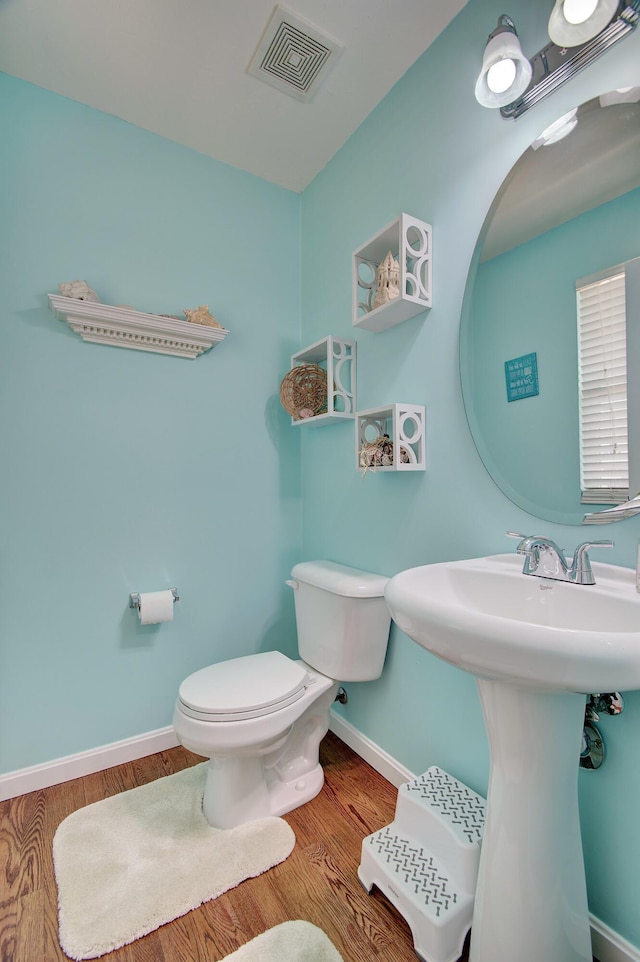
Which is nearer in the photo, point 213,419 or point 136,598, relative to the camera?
point 136,598

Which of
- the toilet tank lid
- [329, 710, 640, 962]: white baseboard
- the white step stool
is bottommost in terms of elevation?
[329, 710, 640, 962]: white baseboard

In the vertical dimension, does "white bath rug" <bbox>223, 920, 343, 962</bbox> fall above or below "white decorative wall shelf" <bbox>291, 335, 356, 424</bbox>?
below

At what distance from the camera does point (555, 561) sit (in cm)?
95

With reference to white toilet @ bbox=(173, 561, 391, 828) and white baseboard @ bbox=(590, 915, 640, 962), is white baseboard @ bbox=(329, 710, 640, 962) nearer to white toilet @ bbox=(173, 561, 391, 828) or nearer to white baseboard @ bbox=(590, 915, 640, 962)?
white baseboard @ bbox=(590, 915, 640, 962)

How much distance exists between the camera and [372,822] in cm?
138

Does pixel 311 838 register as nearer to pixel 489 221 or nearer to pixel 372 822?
pixel 372 822

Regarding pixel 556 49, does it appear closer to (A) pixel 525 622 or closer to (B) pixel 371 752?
(A) pixel 525 622

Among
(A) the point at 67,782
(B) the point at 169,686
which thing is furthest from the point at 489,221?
(A) the point at 67,782

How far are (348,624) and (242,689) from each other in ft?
1.32

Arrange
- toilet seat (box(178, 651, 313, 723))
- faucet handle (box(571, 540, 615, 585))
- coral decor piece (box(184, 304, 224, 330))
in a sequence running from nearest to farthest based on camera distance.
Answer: faucet handle (box(571, 540, 615, 585)) → toilet seat (box(178, 651, 313, 723)) → coral decor piece (box(184, 304, 224, 330))

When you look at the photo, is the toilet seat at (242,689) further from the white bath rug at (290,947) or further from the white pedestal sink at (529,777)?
the white pedestal sink at (529,777)

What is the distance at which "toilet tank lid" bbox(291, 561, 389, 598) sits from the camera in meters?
1.48

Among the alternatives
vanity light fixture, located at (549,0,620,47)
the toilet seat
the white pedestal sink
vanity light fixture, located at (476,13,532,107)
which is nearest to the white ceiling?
vanity light fixture, located at (476,13,532,107)

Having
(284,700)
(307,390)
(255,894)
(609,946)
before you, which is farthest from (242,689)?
(307,390)
